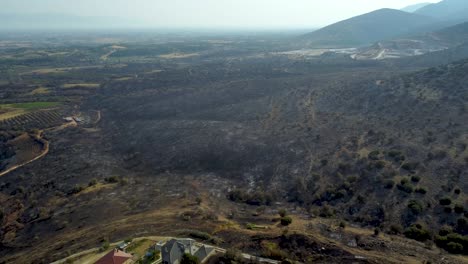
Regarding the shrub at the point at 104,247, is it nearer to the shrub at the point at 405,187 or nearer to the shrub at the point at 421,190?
the shrub at the point at 405,187

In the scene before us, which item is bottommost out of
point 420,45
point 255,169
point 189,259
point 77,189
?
point 77,189

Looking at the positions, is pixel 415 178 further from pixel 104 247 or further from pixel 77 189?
pixel 77 189

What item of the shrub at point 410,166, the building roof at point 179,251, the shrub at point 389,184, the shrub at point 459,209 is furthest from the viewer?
the shrub at point 410,166

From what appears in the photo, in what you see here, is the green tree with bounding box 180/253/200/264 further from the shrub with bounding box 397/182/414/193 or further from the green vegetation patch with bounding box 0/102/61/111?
the green vegetation patch with bounding box 0/102/61/111

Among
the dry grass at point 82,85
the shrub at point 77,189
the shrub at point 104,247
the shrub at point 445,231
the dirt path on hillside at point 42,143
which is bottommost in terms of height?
the dirt path on hillside at point 42,143

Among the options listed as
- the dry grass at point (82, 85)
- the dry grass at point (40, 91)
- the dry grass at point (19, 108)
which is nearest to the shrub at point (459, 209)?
the dry grass at point (19, 108)

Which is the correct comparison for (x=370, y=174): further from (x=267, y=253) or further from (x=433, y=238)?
(x=267, y=253)

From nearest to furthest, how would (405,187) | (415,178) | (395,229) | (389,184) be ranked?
(395,229)
(405,187)
(389,184)
(415,178)

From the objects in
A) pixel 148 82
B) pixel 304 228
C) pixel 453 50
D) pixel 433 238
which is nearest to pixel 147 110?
pixel 148 82

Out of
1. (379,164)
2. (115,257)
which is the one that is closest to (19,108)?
(115,257)
